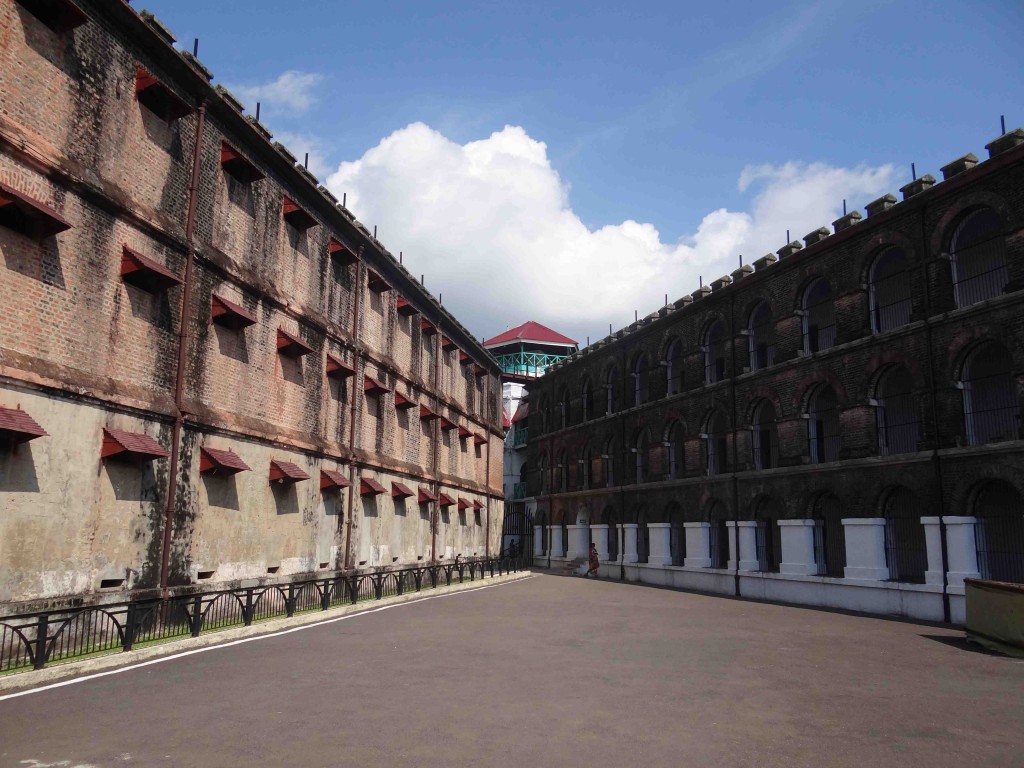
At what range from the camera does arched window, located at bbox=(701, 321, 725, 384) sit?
31141 millimetres

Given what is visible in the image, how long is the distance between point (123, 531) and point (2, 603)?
276 centimetres

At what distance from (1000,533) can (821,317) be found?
947 centimetres

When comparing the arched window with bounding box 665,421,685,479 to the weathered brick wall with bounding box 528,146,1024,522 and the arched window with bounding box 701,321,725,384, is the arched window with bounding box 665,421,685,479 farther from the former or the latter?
the arched window with bounding box 701,321,725,384

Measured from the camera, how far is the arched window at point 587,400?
41.6m

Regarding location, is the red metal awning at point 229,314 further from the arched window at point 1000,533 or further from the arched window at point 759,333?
the arched window at point 1000,533

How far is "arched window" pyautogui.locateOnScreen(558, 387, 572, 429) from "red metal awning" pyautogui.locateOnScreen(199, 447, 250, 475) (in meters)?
27.1

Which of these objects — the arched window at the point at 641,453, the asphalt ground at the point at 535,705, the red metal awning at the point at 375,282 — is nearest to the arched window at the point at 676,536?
the arched window at the point at 641,453

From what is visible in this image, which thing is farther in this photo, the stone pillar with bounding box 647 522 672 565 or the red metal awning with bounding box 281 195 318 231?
the stone pillar with bounding box 647 522 672 565

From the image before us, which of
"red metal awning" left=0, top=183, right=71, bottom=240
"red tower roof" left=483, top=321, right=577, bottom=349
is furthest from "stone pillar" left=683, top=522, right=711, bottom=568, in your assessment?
"red tower roof" left=483, top=321, right=577, bottom=349

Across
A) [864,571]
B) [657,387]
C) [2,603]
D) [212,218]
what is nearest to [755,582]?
[864,571]

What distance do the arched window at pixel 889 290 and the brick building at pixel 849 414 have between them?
0.23 ft

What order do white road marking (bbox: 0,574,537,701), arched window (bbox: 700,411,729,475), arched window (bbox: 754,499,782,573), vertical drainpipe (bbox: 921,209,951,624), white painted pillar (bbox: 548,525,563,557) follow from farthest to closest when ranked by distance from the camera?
1. white painted pillar (bbox: 548,525,563,557)
2. arched window (bbox: 700,411,729,475)
3. arched window (bbox: 754,499,782,573)
4. vertical drainpipe (bbox: 921,209,951,624)
5. white road marking (bbox: 0,574,537,701)

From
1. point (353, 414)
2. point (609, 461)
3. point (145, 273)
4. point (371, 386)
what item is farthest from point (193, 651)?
point (609, 461)

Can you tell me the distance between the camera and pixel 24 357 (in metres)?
12.5
